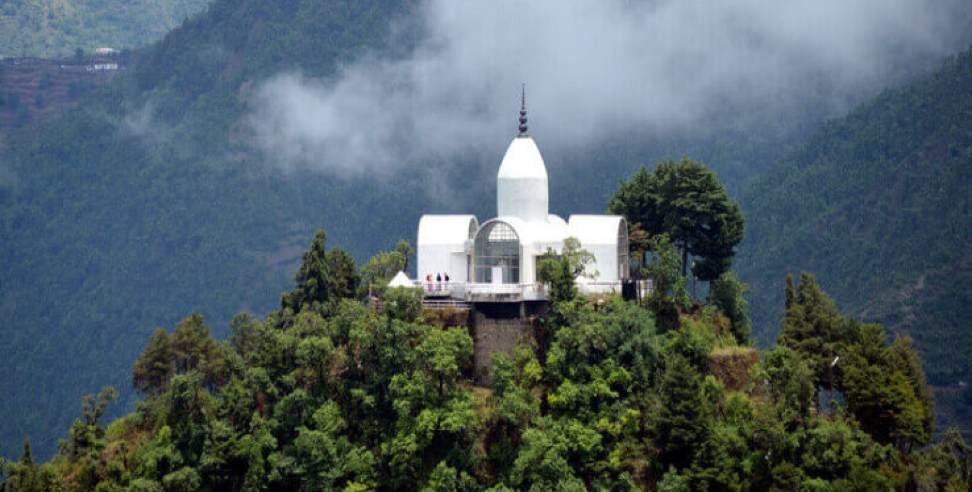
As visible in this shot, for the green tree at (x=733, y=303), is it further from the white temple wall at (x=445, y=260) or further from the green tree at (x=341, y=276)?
the green tree at (x=341, y=276)

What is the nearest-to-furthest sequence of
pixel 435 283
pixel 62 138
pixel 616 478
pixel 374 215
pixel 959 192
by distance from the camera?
pixel 616 478 → pixel 435 283 → pixel 959 192 → pixel 374 215 → pixel 62 138

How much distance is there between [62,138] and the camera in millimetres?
125875

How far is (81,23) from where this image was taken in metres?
149

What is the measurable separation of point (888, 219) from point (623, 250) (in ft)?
96.5

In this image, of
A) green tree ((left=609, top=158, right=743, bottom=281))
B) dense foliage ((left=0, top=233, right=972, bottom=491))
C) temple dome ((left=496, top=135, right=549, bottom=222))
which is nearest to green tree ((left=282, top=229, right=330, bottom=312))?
dense foliage ((left=0, top=233, right=972, bottom=491))

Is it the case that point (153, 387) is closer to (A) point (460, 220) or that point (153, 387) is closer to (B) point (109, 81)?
(A) point (460, 220)

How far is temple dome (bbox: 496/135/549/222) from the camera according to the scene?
7281cm

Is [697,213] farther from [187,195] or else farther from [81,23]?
[81,23]

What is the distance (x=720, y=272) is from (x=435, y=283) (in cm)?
1207

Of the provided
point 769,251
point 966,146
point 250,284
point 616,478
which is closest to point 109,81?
point 250,284

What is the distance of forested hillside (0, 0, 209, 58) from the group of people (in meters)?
77.9

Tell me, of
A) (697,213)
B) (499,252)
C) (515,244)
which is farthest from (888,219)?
(499,252)

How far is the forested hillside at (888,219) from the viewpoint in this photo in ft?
309

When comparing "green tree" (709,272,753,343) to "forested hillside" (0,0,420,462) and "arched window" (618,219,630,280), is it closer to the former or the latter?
"arched window" (618,219,630,280)
